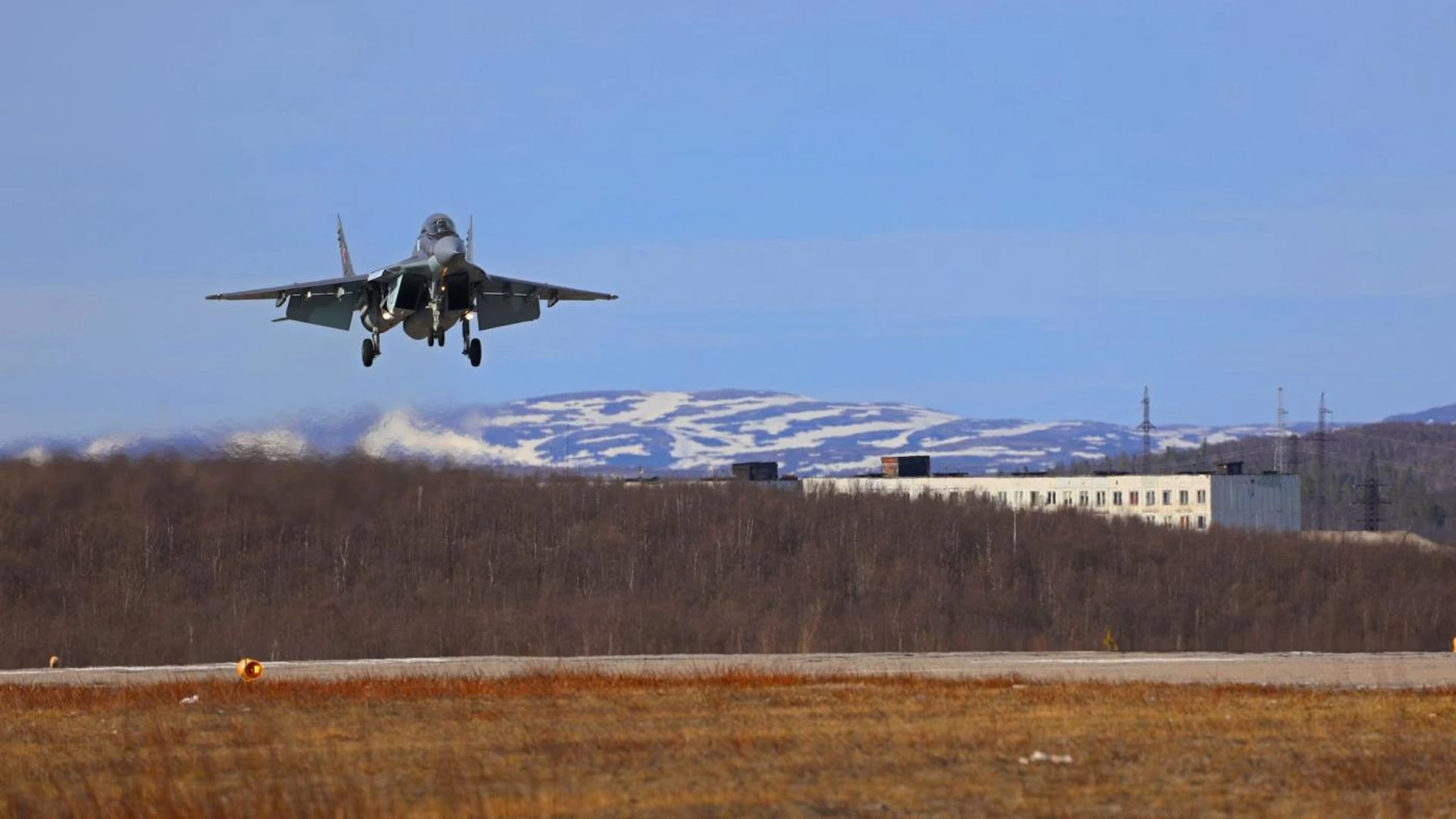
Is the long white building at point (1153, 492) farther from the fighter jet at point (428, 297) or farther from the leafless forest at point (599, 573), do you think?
the fighter jet at point (428, 297)

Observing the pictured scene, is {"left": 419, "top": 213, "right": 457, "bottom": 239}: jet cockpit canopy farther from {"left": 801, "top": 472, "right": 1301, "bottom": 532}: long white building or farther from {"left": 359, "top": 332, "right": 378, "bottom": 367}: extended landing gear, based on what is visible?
{"left": 801, "top": 472, "right": 1301, "bottom": 532}: long white building

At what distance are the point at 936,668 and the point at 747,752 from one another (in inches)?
820

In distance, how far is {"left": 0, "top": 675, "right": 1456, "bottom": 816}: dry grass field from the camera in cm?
1703

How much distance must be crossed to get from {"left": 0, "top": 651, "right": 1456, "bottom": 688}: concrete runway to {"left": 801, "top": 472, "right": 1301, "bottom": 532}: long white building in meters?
55.3

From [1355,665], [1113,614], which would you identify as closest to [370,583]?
[1113,614]

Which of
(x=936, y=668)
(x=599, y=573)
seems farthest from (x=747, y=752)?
(x=599, y=573)

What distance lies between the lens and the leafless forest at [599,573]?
213ft

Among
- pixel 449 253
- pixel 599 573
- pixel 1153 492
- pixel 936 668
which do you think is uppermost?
pixel 449 253

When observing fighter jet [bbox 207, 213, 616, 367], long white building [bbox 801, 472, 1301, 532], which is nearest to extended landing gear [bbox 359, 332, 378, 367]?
fighter jet [bbox 207, 213, 616, 367]

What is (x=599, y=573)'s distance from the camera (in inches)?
3253

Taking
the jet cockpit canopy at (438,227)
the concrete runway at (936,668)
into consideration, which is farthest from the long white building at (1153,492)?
the jet cockpit canopy at (438,227)

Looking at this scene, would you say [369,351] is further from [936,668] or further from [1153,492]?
[1153,492]

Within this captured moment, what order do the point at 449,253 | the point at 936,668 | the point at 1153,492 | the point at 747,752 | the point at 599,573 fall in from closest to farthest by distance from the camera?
the point at 747,752 → the point at 449,253 → the point at 936,668 → the point at 599,573 → the point at 1153,492

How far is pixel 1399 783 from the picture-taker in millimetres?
18172
